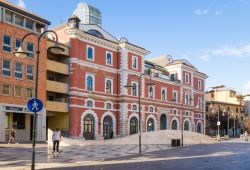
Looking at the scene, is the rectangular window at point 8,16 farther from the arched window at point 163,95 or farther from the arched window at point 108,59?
the arched window at point 163,95

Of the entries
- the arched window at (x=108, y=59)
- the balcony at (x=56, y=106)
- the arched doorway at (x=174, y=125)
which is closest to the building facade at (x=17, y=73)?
the balcony at (x=56, y=106)

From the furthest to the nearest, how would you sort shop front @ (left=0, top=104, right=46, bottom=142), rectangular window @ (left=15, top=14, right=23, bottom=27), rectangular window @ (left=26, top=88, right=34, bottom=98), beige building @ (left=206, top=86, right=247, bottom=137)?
beige building @ (left=206, top=86, right=247, bottom=137), rectangular window @ (left=26, top=88, right=34, bottom=98), rectangular window @ (left=15, top=14, right=23, bottom=27), shop front @ (left=0, top=104, right=46, bottom=142)

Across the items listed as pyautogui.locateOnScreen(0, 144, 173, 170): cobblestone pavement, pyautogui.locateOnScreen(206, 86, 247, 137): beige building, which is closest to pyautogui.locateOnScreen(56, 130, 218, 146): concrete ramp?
pyautogui.locateOnScreen(0, 144, 173, 170): cobblestone pavement

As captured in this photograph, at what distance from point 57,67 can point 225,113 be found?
64202mm

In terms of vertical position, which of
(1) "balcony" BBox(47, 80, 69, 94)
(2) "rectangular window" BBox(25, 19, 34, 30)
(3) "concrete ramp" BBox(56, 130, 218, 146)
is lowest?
(3) "concrete ramp" BBox(56, 130, 218, 146)

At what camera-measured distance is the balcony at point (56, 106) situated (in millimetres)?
43681

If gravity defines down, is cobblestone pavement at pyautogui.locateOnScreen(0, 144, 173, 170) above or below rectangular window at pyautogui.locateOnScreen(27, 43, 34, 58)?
below

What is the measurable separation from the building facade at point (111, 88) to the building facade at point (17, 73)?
219 inches

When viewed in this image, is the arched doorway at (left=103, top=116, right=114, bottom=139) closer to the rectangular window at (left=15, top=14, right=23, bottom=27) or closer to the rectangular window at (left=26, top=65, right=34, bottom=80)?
the rectangular window at (left=26, top=65, right=34, bottom=80)

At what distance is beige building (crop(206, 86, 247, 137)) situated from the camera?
9244 centimetres

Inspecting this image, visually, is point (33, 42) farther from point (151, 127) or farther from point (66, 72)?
point (151, 127)

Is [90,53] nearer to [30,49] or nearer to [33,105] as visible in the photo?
[30,49]

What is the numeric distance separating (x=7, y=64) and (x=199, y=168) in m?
27.8

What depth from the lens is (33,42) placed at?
42031 millimetres
